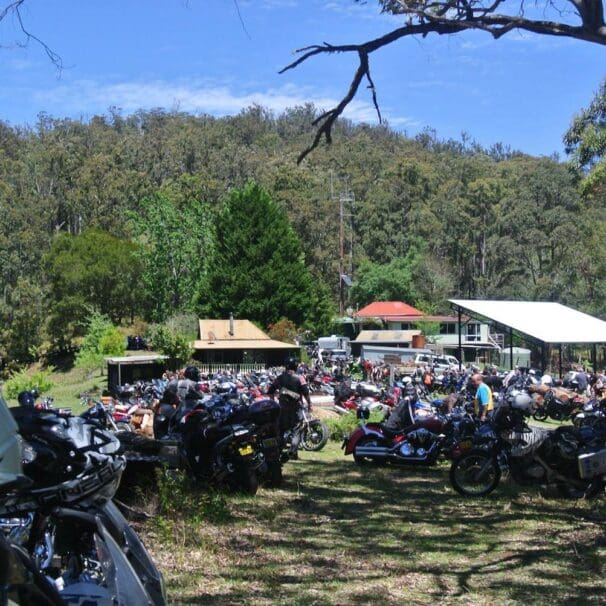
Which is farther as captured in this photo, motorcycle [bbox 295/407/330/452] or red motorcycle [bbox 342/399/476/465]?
motorcycle [bbox 295/407/330/452]

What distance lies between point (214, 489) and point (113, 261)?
4338 centimetres

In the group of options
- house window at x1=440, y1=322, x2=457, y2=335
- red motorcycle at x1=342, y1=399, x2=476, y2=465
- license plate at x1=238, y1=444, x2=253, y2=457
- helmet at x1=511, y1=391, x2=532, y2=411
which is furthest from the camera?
house window at x1=440, y1=322, x2=457, y2=335

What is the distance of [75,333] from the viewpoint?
164 ft

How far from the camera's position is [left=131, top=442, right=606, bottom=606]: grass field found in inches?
218

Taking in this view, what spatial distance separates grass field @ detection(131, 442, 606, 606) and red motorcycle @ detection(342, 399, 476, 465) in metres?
1.65

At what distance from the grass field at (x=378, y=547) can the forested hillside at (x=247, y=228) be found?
39507mm

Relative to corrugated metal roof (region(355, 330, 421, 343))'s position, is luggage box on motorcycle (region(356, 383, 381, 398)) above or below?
below

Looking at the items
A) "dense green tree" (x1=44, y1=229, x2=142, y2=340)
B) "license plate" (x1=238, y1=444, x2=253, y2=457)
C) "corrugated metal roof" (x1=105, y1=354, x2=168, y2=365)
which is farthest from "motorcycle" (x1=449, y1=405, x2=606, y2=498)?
"dense green tree" (x1=44, y1=229, x2=142, y2=340)

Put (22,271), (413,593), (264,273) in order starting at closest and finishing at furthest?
1. (413,593)
2. (264,273)
3. (22,271)

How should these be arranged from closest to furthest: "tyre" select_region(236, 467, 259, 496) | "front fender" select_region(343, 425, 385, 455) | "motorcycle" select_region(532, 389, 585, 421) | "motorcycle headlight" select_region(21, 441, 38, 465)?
"motorcycle headlight" select_region(21, 441, 38, 465)
"tyre" select_region(236, 467, 259, 496)
"front fender" select_region(343, 425, 385, 455)
"motorcycle" select_region(532, 389, 585, 421)

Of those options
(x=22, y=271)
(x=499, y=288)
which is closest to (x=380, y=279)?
(x=499, y=288)

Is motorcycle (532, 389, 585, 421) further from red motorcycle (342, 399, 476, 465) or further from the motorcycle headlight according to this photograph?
the motorcycle headlight

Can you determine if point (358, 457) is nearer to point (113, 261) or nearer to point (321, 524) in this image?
point (321, 524)

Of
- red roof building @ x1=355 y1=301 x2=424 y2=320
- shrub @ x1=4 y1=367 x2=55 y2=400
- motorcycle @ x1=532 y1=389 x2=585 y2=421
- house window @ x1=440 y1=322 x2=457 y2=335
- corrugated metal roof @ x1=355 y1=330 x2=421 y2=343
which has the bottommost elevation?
shrub @ x1=4 y1=367 x2=55 y2=400
